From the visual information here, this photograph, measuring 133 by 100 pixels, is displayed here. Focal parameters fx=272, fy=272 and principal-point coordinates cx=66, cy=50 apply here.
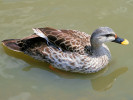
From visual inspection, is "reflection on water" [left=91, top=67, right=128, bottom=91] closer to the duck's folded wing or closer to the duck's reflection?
the duck's reflection

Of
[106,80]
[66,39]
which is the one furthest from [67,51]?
[106,80]

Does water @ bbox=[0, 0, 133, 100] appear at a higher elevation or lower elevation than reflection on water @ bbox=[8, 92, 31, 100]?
higher

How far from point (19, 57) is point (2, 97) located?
148 centimetres

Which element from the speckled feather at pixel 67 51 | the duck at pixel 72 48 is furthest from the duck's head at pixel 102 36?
the speckled feather at pixel 67 51

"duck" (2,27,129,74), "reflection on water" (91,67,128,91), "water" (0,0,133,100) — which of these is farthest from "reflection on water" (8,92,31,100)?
"reflection on water" (91,67,128,91)

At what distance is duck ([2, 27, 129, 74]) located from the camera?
705 centimetres

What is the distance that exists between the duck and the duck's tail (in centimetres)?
25

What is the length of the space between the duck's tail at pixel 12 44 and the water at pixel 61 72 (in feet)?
0.96

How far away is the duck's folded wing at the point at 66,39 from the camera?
705 cm

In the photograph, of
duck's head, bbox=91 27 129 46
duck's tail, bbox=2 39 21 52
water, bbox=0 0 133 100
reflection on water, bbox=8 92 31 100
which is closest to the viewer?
reflection on water, bbox=8 92 31 100

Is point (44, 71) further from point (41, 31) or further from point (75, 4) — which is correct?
point (75, 4)

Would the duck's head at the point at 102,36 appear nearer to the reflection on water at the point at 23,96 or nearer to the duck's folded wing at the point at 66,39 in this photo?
the duck's folded wing at the point at 66,39

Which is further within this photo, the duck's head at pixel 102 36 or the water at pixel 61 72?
A: the duck's head at pixel 102 36

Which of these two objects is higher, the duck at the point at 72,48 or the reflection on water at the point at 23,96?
the duck at the point at 72,48
